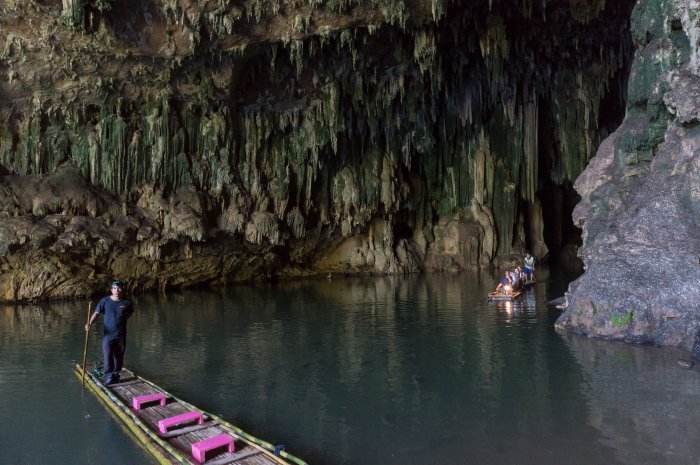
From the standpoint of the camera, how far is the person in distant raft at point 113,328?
6844mm

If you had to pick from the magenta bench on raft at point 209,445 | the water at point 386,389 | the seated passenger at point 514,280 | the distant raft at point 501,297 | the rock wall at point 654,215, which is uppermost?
the rock wall at point 654,215

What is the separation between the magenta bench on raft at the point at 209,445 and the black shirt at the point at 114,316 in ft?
9.42

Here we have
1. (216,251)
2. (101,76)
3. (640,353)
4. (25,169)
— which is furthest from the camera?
(216,251)

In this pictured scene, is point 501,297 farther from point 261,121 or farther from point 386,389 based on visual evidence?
point 261,121

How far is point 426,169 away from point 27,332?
18992 mm

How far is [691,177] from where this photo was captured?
8914mm

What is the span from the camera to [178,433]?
4.96m

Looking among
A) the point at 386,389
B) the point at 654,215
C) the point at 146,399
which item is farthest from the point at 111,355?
the point at 654,215

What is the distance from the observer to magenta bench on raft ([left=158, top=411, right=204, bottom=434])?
16.7 ft

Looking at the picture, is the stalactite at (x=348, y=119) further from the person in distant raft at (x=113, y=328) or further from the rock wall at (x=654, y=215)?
the person in distant raft at (x=113, y=328)

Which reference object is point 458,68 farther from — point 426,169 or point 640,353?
point 640,353

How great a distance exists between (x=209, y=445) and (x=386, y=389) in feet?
8.94

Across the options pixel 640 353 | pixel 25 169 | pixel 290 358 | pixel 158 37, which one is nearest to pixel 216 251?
pixel 25 169

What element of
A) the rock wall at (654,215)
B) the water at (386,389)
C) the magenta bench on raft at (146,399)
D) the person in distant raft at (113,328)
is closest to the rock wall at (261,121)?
the rock wall at (654,215)
